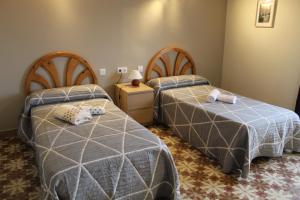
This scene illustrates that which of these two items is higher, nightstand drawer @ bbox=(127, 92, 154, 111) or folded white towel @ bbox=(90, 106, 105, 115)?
folded white towel @ bbox=(90, 106, 105, 115)

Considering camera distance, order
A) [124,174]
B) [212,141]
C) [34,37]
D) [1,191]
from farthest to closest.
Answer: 1. [34,37]
2. [212,141]
3. [1,191]
4. [124,174]

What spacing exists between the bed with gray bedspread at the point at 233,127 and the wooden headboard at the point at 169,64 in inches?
24.8

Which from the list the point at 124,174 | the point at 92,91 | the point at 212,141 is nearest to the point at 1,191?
the point at 124,174

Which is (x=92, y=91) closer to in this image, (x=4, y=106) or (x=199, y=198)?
(x=4, y=106)

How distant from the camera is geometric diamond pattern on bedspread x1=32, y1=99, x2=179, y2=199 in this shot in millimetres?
1707

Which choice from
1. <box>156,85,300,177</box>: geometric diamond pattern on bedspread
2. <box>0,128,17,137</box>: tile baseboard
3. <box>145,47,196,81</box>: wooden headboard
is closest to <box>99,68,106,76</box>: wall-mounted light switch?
<box>145,47,196,81</box>: wooden headboard

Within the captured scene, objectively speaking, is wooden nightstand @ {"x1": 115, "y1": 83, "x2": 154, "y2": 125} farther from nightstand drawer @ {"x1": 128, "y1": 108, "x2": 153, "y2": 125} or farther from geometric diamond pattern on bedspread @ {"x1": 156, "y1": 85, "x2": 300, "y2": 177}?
geometric diamond pattern on bedspread @ {"x1": 156, "y1": 85, "x2": 300, "y2": 177}

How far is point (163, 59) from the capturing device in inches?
154

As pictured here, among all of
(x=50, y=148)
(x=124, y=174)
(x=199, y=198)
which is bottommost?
(x=199, y=198)

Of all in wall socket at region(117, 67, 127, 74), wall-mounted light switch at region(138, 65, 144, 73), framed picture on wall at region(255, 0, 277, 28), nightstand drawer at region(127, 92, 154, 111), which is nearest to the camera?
nightstand drawer at region(127, 92, 154, 111)

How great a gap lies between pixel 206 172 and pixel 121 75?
1876 millimetres

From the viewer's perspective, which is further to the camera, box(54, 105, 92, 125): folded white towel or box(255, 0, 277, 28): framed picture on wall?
box(255, 0, 277, 28): framed picture on wall

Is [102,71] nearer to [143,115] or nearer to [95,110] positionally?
[143,115]

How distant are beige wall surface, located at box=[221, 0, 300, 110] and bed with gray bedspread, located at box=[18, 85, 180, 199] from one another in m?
2.36
